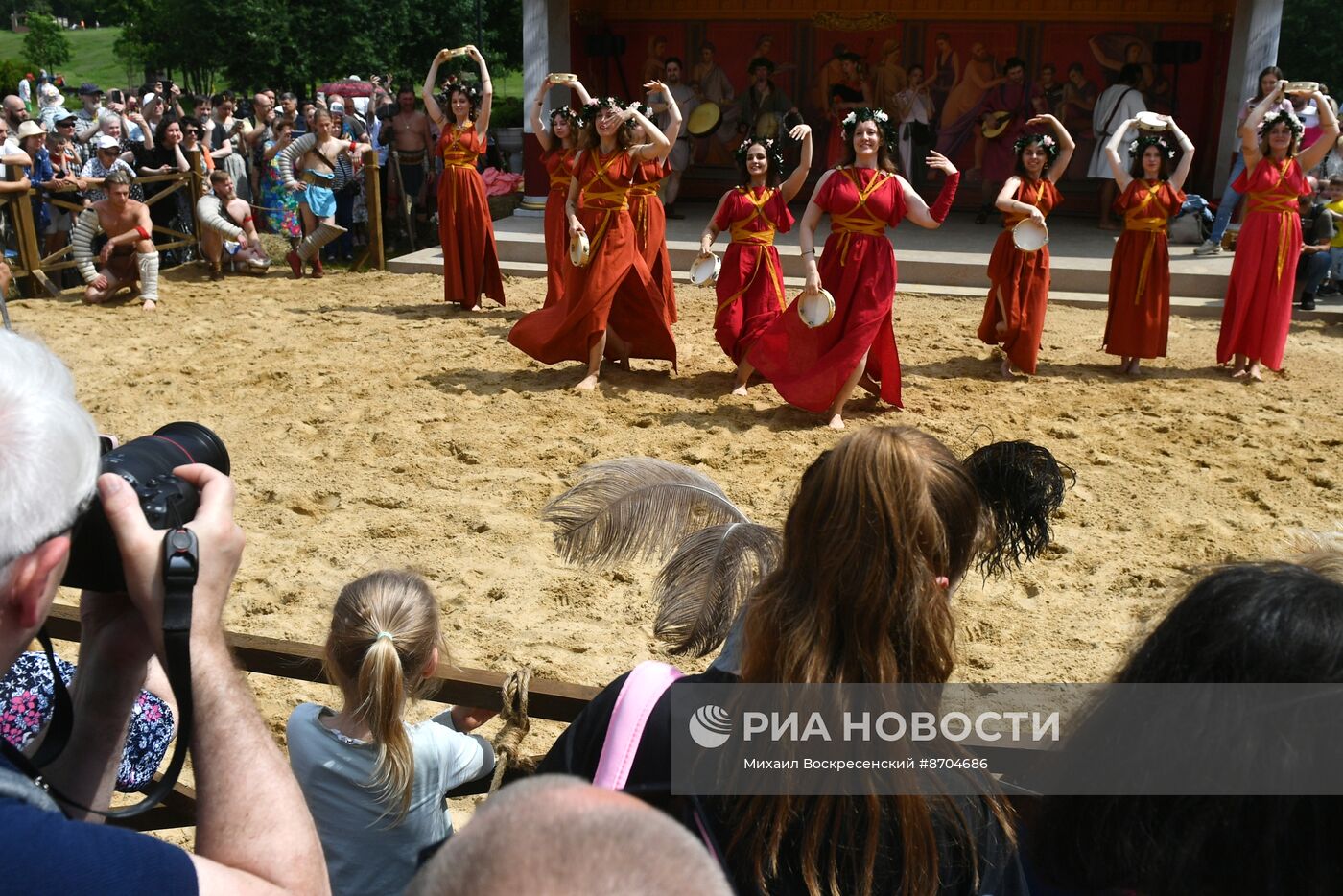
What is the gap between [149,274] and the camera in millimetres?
9977

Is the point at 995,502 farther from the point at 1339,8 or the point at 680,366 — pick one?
the point at 1339,8

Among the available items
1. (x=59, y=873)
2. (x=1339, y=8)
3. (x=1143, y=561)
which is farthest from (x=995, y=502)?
(x=1339, y=8)

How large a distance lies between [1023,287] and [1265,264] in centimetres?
152

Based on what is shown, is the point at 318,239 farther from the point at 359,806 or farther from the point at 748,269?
the point at 359,806

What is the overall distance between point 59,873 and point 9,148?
1111 cm

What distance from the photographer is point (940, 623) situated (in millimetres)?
1702

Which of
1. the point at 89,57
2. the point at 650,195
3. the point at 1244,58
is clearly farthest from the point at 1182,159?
the point at 89,57

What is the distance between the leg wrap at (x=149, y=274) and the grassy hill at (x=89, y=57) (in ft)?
97.7

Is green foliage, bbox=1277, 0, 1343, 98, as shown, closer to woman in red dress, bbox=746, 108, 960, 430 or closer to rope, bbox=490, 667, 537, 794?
woman in red dress, bbox=746, 108, 960, 430

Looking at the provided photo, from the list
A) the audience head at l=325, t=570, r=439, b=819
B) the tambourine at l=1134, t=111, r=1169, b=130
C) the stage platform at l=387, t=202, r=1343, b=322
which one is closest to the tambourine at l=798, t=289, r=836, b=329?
the tambourine at l=1134, t=111, r=1169, b=130

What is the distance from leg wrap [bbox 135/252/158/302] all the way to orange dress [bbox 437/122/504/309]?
8.03 ft

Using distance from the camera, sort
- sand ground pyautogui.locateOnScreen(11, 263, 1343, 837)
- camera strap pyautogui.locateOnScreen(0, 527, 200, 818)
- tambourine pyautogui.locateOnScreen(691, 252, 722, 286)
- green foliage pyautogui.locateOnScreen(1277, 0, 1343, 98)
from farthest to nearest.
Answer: green foliage pyautogui.locateOnScreen(1277, 0, 1343, 98), tambourine pyautogui.locateOnScreen(691, 252, 722, 286), sand ground pyautogui.locateOnScreen(11, 263, 1343, 837), camera strap pyautogui.locateOnScreen(0, 527, 200, 818)

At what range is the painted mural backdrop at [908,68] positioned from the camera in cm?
1369

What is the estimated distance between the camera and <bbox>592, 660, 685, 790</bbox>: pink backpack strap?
1.58 metres
